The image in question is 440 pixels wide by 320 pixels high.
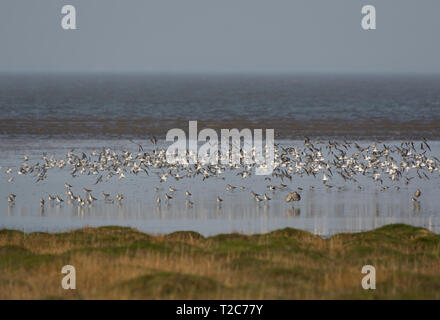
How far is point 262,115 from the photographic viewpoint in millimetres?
97375

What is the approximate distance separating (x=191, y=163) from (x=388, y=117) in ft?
170

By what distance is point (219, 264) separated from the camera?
18.1 meters

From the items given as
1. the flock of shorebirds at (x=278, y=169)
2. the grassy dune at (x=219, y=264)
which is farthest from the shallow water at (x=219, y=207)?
the grassy dune at (x=219, y=264)

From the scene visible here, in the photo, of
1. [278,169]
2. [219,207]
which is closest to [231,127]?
[278,169]

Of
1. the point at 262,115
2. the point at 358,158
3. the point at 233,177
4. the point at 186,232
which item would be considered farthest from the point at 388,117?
the point at 186,232

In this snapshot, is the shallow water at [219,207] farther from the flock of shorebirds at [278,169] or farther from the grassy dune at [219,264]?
the grassy dune at [219,264]

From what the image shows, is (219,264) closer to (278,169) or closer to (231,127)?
(278,169)

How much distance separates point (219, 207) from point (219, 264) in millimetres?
13212

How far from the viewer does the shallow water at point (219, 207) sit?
1085 inches

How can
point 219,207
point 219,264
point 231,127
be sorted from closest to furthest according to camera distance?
point 219,264, point 219,207, point 231,127

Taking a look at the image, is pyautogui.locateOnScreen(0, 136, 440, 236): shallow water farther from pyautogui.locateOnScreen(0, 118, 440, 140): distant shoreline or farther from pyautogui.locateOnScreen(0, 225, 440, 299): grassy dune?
pyautogui.locateOnScreen(0, 118, 440, 140): distant shoreline
